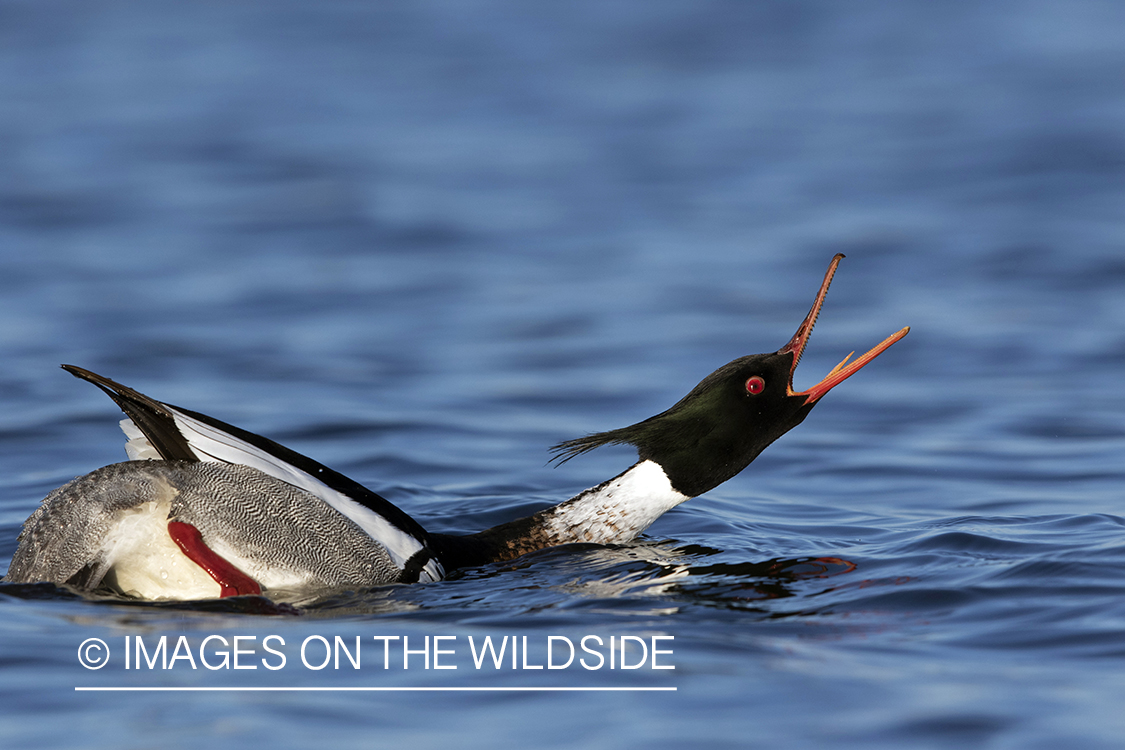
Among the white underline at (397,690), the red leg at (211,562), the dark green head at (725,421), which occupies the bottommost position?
the white underline at (397,690)

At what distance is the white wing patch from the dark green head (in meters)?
1.01

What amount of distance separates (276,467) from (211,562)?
51 centimetres

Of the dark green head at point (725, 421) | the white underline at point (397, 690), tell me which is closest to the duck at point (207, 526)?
the white underline at point (397, 690)

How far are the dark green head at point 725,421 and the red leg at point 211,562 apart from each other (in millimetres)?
1769

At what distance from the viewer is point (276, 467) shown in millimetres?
5938

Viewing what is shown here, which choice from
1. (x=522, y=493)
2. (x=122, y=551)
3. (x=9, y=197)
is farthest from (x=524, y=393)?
(x=9, y=197)

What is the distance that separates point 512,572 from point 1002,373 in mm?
5162

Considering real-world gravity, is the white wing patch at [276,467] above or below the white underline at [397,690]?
above

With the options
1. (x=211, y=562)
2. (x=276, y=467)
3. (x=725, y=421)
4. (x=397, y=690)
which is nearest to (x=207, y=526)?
(x=211, y=562)

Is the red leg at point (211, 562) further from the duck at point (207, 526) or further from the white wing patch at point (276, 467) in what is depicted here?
the white wing patch at point (276, 467)

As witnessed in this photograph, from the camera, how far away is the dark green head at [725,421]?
6.87 metres

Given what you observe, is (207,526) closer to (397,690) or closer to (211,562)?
(211,562)

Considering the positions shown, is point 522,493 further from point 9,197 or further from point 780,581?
point 9,197

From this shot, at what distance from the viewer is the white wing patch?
5.77 meters
